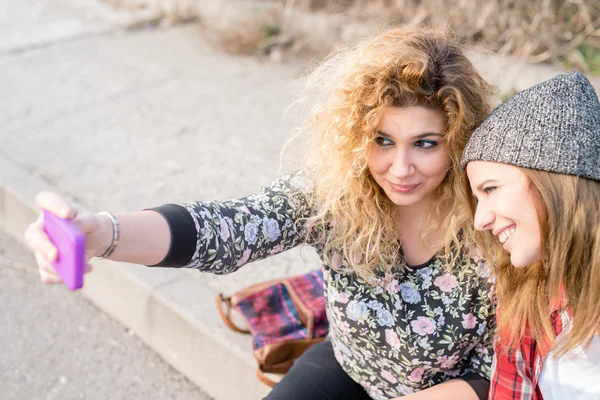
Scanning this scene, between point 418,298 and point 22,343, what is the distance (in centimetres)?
185

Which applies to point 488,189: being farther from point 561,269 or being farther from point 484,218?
point 561,269

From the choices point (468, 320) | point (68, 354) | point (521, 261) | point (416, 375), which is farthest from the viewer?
point (68, 354)

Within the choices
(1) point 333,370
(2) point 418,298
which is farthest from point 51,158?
(2) point 418,298

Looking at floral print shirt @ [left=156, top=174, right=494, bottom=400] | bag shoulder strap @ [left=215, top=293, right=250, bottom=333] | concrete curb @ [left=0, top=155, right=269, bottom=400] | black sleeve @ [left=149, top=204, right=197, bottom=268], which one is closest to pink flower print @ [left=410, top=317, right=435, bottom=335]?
floral print shirt @ [left=156, top=174, right=494, bottom=400]

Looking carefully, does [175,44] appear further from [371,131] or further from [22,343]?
[371,131]

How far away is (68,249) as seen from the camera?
1.43 meters

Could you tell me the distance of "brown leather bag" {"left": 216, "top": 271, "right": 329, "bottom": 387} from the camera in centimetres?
263

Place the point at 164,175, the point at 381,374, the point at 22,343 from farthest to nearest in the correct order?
the point at 164,175
the point at 22,343
the point at 381,374

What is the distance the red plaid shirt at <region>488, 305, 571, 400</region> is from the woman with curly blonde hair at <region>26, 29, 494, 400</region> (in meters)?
0.15

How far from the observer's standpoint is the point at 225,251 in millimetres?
1890

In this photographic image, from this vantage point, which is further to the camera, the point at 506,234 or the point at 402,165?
the point at 402,165

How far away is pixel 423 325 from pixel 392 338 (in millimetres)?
97

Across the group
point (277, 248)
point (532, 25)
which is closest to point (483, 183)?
point (277, 248)

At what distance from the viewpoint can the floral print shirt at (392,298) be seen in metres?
1.96
